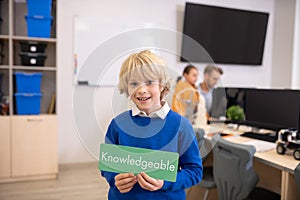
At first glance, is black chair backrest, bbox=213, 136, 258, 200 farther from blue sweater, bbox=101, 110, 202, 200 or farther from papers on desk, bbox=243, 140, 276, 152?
blue sweater, bbox=101, 110, 202, 200

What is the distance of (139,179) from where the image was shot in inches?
28.6

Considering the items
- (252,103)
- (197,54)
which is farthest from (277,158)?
(197,54)

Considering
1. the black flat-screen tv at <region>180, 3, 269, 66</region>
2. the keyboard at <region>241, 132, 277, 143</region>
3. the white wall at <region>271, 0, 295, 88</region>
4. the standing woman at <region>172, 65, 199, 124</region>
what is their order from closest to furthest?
the standing woman at <region>172, 65, 199, 124</region>, the keyboard at <region>241, 132, 277, 143</region>, the black flat-screen tv at <region>180, 3, 269, 66</region>, the white wall at <region>271, 0, 295, 88</region>

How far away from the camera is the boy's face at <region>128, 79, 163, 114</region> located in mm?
740

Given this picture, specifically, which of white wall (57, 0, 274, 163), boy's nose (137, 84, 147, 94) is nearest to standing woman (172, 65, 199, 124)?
boy's nose (137, 84, 147, 94)

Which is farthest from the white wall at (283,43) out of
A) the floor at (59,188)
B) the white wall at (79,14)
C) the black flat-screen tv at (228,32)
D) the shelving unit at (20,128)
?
the shelving unit at (20,128)

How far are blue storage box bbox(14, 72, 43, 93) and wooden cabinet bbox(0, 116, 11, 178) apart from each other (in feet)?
1.18

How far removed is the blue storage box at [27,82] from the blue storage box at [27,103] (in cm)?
6

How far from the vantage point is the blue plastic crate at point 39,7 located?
316cm

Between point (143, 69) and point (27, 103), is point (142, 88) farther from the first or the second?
point (27, 103)

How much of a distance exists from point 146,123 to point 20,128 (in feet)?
9.12

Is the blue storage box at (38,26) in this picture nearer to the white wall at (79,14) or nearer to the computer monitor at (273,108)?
the white wall at (79,14)

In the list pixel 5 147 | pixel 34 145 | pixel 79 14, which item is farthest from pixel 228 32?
pixel 5 147

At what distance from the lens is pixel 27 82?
10.4 feet
